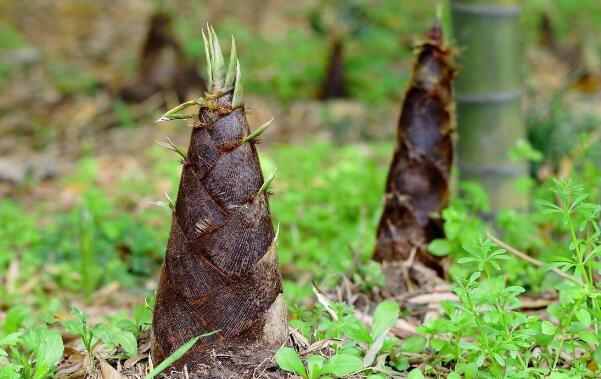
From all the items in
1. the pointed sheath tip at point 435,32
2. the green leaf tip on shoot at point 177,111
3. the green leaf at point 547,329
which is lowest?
the green leaf at point 547,329

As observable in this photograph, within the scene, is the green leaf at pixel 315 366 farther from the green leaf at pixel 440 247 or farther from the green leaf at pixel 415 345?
the green leaf at pixel 440 247

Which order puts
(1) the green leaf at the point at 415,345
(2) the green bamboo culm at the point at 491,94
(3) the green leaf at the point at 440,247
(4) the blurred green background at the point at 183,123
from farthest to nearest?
(4) the blurred green background at the point at 183,123 < (2) the green bamboo culm at the point at 491,94 < (3) the green leaf at the point at 440,247 < (1) the green leaf at the point at 415,345


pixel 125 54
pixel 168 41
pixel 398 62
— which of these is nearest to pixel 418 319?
pixel 168 41

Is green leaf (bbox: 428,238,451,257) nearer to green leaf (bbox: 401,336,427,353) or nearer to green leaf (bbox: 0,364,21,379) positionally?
green leaf (bbox: 401,336,427,353)

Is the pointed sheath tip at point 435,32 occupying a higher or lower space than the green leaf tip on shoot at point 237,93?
higher

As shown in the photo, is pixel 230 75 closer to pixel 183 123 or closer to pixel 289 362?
pixel 289 362

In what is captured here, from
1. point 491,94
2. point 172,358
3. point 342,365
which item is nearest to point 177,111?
point 172,358

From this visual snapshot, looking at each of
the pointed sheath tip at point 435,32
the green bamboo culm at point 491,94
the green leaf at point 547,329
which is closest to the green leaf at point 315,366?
the green leaf at point 547,329
